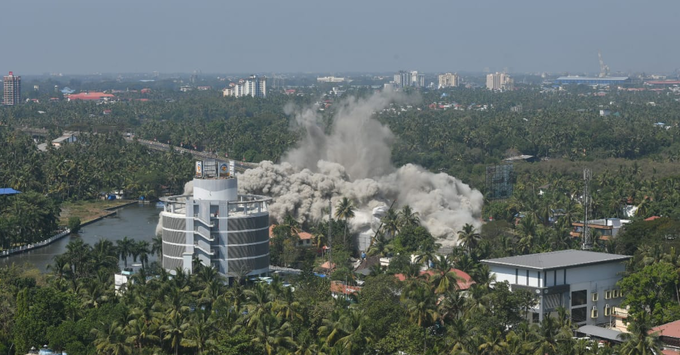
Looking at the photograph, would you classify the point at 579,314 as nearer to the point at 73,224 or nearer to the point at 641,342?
the point at 641,342

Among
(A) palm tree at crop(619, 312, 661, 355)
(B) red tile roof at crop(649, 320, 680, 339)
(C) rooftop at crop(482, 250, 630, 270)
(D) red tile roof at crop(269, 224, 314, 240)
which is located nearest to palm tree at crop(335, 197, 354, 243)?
(D) red tile roof at crop(269, 224, 314, 240)

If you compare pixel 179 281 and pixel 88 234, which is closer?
pixel 179 281

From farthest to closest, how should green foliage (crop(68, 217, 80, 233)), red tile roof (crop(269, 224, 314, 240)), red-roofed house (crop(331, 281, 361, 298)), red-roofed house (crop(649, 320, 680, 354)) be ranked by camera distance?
1. green foliage (crop(68, 217, 80, 233))
2. red tile roof (crop(269, 224, 314, 240))
3. red-roofed house (crop(331, 281, 361, 298))
4. red-roofed house (crop(649, 320, 680, 354))

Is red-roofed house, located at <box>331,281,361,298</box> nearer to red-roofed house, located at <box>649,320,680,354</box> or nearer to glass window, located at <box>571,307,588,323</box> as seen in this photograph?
glass window, located at <box>571,307,588,323</box>

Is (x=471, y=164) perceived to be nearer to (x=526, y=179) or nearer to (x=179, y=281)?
(x=526, y=179)

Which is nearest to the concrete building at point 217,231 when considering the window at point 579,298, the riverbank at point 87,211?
the window at point 579,298

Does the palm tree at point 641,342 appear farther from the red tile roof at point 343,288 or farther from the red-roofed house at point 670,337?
the red tile roof at point 343,288

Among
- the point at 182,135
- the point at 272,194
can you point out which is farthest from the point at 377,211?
the point at 182,135
